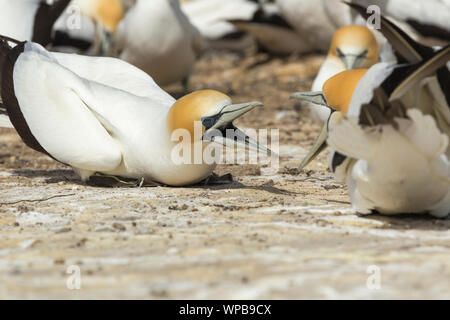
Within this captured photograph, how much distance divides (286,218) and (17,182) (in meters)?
2.14

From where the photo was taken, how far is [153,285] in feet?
10.7

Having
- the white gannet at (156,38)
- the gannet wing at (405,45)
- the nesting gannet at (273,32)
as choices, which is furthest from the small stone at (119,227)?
the nesting gannet at (273,32)

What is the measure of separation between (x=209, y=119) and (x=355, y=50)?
3.06 meters

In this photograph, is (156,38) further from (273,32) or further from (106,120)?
(106,120)

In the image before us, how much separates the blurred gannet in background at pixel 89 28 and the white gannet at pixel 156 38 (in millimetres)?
541

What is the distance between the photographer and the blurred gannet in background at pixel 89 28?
448 inches

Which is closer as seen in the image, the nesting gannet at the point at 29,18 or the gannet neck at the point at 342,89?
the gannet neck at the point at 342,89

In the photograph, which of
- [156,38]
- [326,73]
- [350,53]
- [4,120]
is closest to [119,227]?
[4,120]

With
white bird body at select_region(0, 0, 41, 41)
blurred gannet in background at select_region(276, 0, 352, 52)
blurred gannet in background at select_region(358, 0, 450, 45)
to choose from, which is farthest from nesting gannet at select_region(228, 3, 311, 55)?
white bird body at select_region(0, 0, 41, 41)

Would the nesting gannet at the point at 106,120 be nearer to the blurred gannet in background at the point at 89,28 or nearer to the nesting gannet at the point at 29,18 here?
the nesting gannet at the point at 29,18

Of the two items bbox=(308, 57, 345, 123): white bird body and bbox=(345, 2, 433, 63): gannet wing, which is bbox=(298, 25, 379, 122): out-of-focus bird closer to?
bbox=(308, 57, 345, 123): white bird body

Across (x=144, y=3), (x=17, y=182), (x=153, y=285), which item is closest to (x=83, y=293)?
(x=153, y=285)

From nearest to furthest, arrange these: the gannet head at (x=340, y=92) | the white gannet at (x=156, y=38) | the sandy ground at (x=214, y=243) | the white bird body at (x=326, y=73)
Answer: the sandy ground at (x=214, y=243) → the gannet head at (x=340, y=92) → the white bird body at (x=326, y=73) → the white gannet at (x=156, y=38)

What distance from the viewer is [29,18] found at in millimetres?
7855
